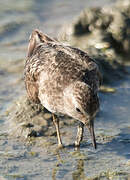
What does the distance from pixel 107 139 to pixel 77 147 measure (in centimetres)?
54

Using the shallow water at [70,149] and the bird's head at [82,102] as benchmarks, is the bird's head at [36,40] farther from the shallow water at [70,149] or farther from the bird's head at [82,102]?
the bird's head at [82,102]

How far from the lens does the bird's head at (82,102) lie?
576 centimetres

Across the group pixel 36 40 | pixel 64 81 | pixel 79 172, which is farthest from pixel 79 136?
pixel 36 40

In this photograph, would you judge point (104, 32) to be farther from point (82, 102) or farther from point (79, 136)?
point (82, 102)

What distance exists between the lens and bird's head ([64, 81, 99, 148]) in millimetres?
5758

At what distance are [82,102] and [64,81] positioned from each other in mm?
710

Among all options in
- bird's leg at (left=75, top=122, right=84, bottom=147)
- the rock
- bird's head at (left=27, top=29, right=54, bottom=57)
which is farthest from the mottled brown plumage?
the rock

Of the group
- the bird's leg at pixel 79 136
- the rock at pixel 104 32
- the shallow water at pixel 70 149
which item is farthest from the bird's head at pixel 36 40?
the rock at pixel 104 32

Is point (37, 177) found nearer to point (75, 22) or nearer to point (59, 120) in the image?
point (59, 120)

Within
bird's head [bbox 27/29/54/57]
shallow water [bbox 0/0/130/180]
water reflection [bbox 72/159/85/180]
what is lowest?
water reflection [bbox 72/159/85/180]

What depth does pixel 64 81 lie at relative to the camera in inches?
251

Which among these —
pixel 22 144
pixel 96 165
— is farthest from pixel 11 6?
pixel 96 165

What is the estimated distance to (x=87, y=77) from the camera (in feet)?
20.6

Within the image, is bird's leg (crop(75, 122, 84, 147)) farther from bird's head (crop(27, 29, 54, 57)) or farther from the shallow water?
bird's head (crop(27, 29, 54, 57))
